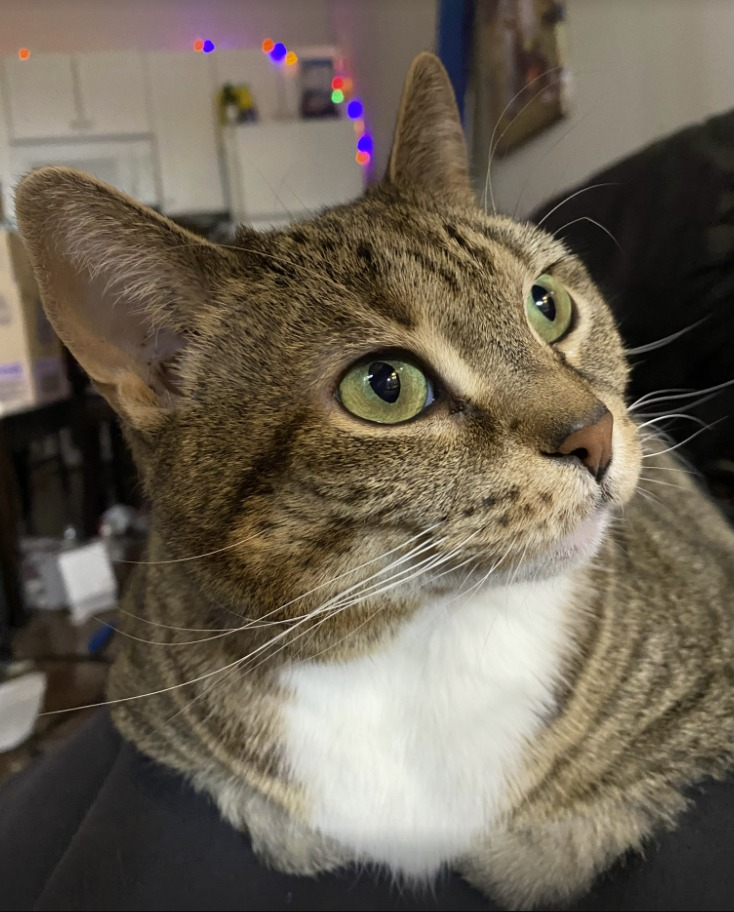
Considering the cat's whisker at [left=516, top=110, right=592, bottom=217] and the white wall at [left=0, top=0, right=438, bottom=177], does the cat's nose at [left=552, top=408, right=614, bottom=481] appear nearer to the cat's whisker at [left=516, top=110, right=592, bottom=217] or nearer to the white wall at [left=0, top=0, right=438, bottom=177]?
the cat's whisker at [left=516, top=110, right=592, bottom=217]

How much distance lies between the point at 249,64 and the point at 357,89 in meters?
0.92

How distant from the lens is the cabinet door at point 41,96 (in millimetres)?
4723

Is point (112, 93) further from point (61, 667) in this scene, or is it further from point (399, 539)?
point (399, 539)

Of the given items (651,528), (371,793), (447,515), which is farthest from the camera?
(651,528)

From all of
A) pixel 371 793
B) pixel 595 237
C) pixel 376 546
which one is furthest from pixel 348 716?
pixel 595 237

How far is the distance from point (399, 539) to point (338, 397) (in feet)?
0.48

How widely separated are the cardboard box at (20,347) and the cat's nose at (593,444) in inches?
85.7

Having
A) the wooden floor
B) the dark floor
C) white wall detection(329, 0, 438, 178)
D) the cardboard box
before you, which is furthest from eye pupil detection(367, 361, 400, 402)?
white wall detection(329, 0, 438, 178)

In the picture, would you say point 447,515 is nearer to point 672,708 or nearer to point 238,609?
point 238,609

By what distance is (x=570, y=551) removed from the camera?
58cm

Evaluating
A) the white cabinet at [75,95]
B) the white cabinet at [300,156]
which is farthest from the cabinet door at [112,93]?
the white cabinet at [300,156]

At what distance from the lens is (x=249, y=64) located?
195 inches

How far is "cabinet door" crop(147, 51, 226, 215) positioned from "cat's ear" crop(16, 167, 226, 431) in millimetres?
4661

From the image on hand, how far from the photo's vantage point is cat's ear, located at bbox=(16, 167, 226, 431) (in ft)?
1.98
